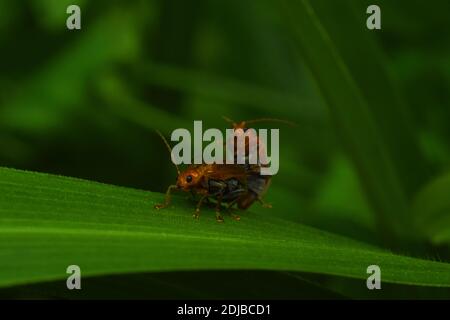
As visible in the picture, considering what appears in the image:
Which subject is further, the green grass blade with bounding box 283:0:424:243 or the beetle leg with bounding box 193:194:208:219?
the green grass blade with bounding box 283:0:424:243

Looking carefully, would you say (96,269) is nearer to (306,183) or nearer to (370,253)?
(370,253)

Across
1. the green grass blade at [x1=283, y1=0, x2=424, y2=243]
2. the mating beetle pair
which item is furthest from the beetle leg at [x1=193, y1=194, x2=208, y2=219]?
the green grass blade at [x1=283, y1=0, x2=424, y2=243]

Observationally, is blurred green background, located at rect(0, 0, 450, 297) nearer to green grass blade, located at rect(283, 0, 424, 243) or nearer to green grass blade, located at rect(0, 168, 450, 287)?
green grass blade, located at rect(283, 0, 424, 243)

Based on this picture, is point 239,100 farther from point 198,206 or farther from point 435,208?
point 198,206

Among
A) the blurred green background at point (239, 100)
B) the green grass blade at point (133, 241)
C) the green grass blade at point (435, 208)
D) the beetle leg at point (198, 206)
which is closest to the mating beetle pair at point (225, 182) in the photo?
the beetle leg at point (198, 206)

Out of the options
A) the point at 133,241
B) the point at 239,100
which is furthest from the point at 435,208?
the point at 239,100

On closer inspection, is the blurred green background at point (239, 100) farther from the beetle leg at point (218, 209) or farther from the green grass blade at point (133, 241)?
the green grass blade at point (133, 241)
